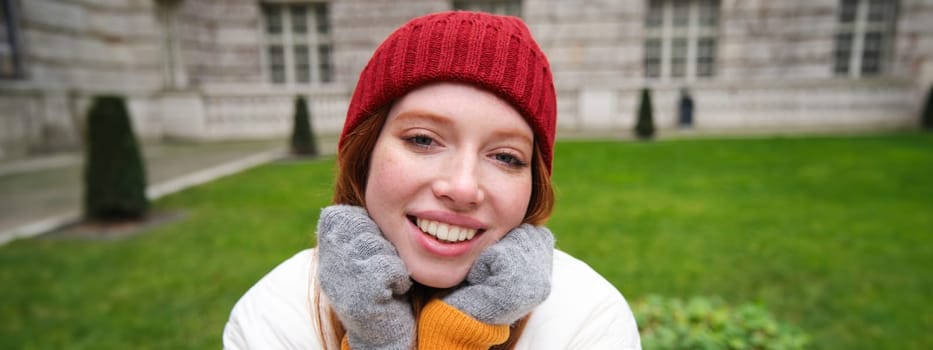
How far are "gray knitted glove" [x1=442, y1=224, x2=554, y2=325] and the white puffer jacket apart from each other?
0.23m

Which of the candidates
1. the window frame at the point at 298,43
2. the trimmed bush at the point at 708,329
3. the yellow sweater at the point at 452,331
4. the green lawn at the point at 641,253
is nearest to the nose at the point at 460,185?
the yellow sweater at the point at 452,331

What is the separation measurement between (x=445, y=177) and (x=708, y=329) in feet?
7.99

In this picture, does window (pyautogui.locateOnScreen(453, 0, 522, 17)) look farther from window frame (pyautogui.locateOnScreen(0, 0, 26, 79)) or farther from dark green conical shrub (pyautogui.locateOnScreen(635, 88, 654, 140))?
window frame (pyautogui.locateOnScreen(0, 0, 26, 79))

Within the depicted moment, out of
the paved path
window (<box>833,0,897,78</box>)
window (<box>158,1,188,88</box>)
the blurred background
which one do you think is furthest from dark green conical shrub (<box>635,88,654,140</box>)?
window (<box>158,1,188,88</box>)

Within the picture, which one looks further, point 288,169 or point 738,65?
point 738,65

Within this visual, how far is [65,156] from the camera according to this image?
13.2 meters

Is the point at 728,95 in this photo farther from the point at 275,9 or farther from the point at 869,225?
the point at 275,9

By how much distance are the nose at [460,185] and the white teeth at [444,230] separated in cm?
5

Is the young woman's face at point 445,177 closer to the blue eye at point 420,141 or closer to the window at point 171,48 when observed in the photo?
the blue eye at point 420,141

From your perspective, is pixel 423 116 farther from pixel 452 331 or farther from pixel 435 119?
pixel 452 331

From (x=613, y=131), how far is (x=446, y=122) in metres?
16.7

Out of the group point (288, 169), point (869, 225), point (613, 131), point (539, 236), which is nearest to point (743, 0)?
point (613, 131)

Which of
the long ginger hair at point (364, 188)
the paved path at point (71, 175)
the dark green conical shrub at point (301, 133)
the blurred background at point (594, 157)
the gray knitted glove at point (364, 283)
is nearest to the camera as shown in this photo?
the gray knitted glove at point (364, 283)

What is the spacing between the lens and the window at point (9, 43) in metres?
12.4
